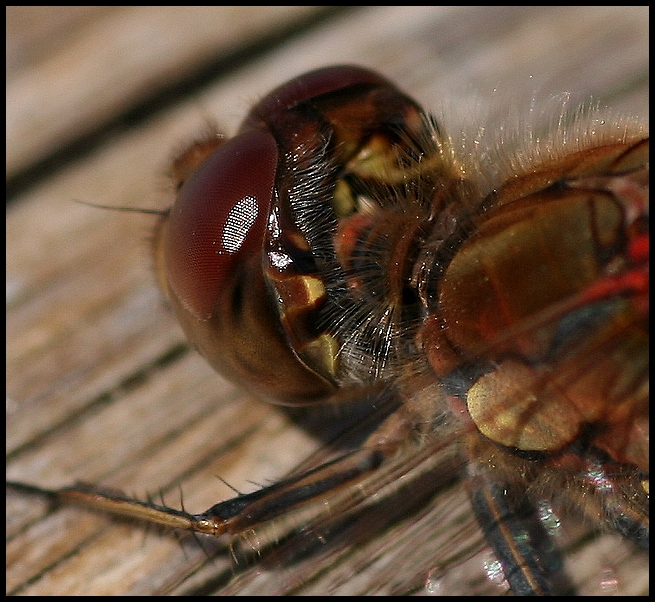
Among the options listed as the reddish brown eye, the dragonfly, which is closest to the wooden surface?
the dragonfly

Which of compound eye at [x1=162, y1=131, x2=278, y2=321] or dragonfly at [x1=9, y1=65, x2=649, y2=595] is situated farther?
compound eye at [x1=162, y1=131, x2=278, y2=321]

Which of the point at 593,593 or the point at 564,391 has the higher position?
the point at 564,391

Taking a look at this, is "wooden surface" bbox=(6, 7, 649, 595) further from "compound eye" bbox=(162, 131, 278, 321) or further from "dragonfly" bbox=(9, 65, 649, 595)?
"compound eye" bbox=(162, 131, 278, 321)

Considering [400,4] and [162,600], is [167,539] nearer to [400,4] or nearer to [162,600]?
[162,600]

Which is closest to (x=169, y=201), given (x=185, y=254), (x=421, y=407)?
(x=185, y=254)

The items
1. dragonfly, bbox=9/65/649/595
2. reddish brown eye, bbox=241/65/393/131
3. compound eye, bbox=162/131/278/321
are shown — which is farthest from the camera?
reddish brown eye, bbox=241/65/393/131

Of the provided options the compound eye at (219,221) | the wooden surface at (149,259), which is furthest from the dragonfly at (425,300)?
the wooden surface at (149,259)

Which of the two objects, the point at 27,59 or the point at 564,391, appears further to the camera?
the point at 27,59

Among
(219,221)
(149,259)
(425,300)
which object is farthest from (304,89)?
(149,259)
